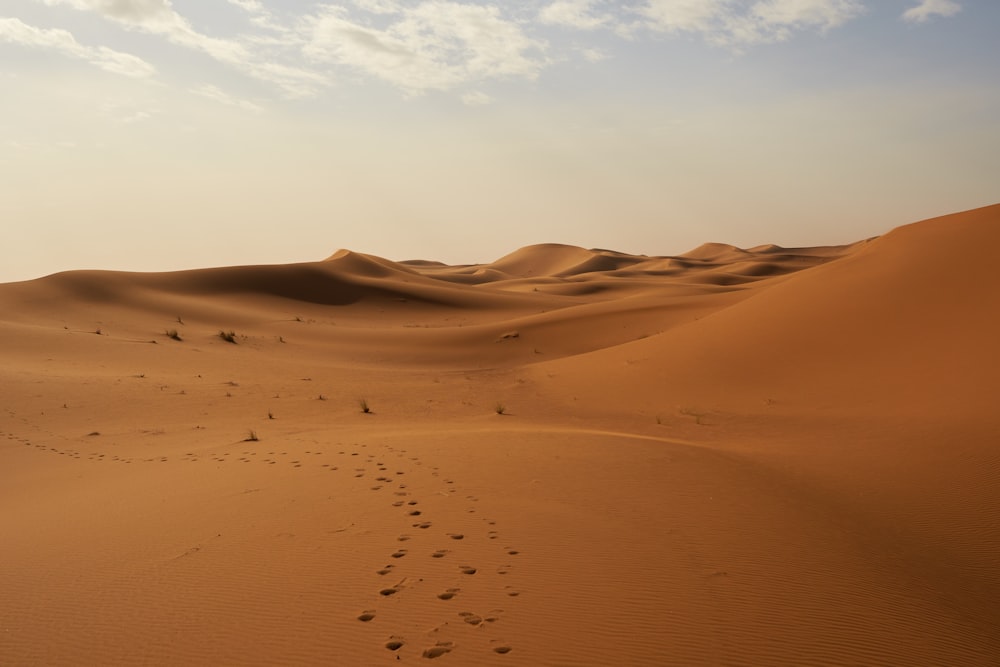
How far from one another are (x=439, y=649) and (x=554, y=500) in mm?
2432

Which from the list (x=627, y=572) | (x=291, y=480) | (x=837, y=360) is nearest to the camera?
(x=627, y=572)

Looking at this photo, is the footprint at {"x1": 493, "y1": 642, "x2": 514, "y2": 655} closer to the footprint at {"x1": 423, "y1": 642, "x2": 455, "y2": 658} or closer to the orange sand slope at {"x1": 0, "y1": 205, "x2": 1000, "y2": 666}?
the orange sand slope at {"x1": 0, "y1": 205, "x2": 1000, "y2": 666}

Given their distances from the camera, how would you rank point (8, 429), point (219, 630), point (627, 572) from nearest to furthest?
point (219, 630), point (627, 572), point (8, 429)

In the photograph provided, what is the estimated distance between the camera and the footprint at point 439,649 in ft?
11.0

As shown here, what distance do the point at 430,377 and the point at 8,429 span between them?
1005cm

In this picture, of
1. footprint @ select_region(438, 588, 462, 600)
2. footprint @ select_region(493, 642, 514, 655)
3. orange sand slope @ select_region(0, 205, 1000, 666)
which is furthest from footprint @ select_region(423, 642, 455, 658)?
footprint @ select_region(438, 588, 462, 600)

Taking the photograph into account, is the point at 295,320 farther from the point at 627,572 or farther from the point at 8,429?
the point at 627,572

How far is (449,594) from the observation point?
398cm

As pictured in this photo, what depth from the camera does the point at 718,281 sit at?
206 ft

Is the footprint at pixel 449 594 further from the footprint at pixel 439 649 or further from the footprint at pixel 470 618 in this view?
the footprint at pixel 439 649


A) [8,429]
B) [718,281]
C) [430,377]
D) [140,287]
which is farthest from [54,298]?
[718,281]

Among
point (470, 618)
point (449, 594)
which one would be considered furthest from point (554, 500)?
point (470, 618)

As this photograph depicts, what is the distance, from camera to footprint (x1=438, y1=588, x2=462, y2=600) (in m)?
3.95

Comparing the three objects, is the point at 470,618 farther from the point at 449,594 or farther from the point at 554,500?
the point at 554,500
